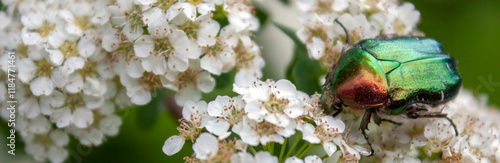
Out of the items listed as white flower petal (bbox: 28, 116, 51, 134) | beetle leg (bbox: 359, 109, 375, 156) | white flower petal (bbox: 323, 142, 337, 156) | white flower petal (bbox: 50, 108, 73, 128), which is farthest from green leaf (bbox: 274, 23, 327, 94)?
white flower petal (bbox: 28, 116, 51, 134)

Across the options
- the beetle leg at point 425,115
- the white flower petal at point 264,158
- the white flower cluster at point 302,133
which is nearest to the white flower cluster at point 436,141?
the white flower cluster at point 302,133

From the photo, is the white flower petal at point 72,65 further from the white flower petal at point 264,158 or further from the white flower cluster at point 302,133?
the white flower petal at point 264,158

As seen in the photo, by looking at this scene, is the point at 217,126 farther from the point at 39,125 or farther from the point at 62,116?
the point at 39,125

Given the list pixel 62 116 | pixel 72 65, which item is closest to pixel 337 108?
pixel 72 65

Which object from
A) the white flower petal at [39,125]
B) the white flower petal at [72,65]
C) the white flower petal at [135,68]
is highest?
the white flower petal at [135,68]

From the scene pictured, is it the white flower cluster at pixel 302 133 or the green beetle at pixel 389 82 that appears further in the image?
the green beetle at pixel 389 82

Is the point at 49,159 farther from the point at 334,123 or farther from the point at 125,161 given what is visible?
the point at 334,123

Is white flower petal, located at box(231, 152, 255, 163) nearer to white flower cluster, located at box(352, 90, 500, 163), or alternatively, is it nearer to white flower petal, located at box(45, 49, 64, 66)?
white flower cluster, located at box(352, 90, 500, 163)
